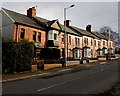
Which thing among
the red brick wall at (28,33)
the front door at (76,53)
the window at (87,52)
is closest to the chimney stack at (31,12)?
the red brick wall at (28,33)

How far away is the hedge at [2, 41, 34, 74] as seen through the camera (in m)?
15.4

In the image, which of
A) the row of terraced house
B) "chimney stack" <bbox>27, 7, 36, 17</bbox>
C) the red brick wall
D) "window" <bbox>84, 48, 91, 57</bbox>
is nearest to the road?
the row of terraced house

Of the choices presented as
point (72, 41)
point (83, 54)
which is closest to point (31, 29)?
point (72, 41)

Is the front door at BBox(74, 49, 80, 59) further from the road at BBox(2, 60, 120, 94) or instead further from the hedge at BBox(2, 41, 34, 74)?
the road at BBox(2, 60, 120, 94)

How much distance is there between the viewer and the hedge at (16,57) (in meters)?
15.4

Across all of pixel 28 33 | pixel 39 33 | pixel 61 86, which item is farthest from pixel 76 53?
pixel 61 86

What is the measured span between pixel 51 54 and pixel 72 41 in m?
11.2

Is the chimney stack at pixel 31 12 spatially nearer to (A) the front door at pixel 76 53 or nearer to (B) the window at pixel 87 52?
(A) the front door at pixel 76 53

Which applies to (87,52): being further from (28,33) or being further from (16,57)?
(16,57)

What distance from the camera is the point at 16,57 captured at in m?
16.1

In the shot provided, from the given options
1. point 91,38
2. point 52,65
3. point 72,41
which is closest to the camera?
point 52,65

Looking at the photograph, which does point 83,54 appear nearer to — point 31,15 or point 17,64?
point 31,15

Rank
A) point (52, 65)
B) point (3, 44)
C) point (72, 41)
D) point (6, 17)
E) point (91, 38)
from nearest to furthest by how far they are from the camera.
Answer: point (3, 44), point (52, 65), point (6, 17), point (72, 41), point (91, 38)

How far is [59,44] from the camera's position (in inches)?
1202
